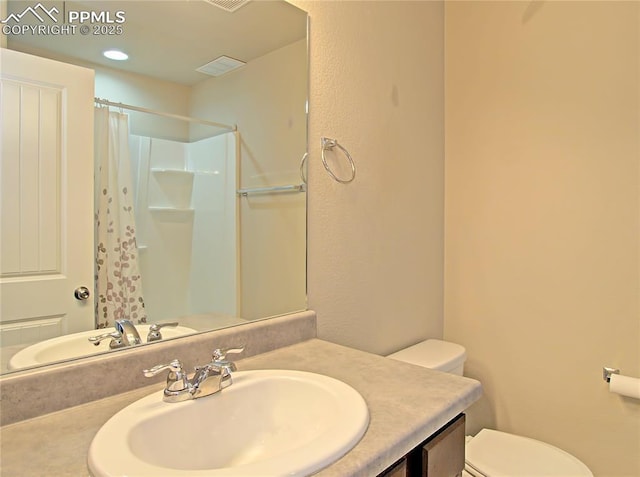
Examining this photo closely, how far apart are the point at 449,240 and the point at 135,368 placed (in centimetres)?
158

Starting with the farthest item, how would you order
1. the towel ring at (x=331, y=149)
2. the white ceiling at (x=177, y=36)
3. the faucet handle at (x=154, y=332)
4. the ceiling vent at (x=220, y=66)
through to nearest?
the towel ring at (x=331, y=149), the ceiling vent at (x=220, y=66), the faucet handle at (x=154, y=332), the white ceiling at (x=177, y=36)

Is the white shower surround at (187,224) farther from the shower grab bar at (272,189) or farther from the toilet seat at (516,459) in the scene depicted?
the toilet seat at (516,459)

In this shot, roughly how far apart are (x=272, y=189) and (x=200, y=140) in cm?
30

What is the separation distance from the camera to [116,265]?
962 millimetres

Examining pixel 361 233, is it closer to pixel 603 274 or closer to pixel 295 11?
pixel 295 11

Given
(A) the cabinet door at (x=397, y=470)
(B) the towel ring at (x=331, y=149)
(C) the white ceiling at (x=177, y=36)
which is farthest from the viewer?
(B) the towel ring at (x=331, y=149)

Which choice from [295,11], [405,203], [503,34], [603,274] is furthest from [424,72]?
[603,274]

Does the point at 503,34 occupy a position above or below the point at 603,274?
above

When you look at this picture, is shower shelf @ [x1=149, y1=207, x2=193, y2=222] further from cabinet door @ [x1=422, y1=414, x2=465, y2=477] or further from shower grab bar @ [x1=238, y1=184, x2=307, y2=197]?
cabinet door @ [x1=422, y1=414, x2=465, y2=477]

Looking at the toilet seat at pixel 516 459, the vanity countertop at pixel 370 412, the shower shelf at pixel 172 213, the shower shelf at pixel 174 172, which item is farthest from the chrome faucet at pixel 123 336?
the toilet seat at pixel 516 459

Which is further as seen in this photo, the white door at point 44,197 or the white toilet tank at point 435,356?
the white toilet tank at point 435,356

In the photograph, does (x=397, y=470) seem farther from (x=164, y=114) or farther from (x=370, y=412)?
(x=164, y=114)

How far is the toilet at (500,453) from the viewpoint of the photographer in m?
1.42

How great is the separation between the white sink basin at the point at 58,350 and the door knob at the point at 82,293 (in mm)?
76
